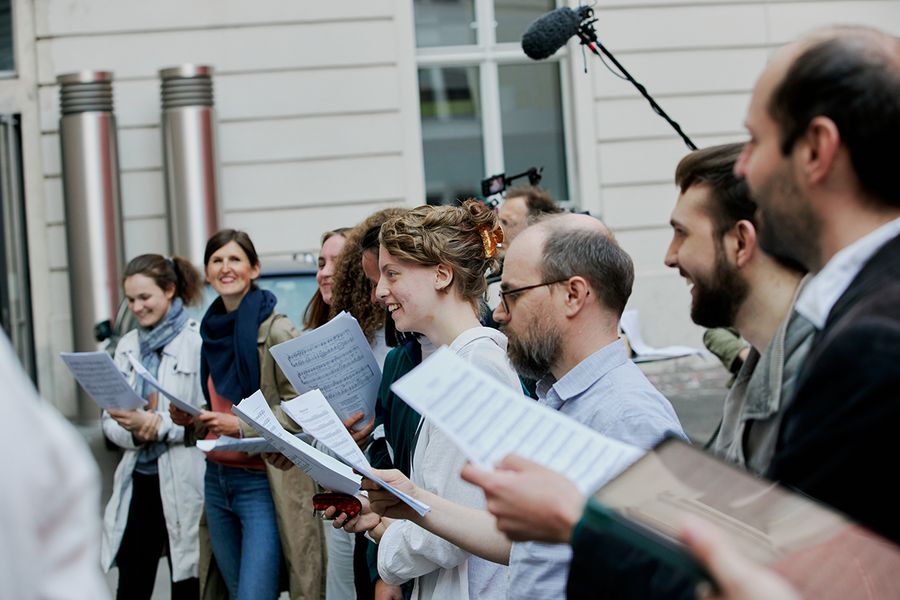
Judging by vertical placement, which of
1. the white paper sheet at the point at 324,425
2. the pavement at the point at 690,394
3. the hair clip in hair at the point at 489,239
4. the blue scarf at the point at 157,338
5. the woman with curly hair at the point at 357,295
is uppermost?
the hair clip in hair at the point at 489,239

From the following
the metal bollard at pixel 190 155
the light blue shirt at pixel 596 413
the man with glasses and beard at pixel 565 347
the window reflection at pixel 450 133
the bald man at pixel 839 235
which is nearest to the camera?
the bald man at pixel 839 235

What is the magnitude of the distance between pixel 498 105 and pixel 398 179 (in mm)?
1514

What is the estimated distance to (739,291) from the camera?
2518 mm

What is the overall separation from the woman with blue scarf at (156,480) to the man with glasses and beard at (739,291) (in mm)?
3696

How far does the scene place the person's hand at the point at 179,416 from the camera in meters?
5.54

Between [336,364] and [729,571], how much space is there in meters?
3.03

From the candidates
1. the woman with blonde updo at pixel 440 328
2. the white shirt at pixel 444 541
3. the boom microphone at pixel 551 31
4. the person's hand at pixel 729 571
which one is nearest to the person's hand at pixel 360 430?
the woman with blonde updo at pixel 440 328

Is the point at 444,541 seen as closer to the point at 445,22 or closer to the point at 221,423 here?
the point at 221,423

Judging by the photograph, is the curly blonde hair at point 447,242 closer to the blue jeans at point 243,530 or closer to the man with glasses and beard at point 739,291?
the man with glasses and beard at point 739,291

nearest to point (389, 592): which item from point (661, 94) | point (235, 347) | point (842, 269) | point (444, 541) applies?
point (444, 541)

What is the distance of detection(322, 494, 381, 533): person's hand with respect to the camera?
11.9 ft

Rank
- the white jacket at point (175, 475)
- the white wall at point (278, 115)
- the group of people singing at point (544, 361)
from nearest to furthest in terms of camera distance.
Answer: the group of people singing at point (544, 361) → the white jacket at point (175, 475) → the white wall at point (278, 115)

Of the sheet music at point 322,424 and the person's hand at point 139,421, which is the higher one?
the sheet music at point 322,424

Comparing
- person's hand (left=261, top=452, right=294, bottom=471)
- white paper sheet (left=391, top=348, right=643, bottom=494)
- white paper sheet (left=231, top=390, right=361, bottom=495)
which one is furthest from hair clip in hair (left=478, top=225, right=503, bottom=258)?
white paper sheet (left=391, top=348, right=643, bottom=494)
